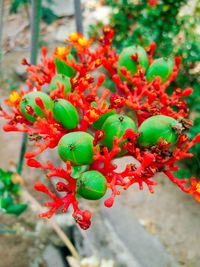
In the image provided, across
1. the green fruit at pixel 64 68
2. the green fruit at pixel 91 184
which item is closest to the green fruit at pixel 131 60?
the green fruit at pixel 64 68

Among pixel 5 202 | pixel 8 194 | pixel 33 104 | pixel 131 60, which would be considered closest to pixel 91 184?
pixel 33 104

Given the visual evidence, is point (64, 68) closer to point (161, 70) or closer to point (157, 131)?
point (161, 70)

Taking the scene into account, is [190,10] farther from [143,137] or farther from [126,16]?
[143,137]

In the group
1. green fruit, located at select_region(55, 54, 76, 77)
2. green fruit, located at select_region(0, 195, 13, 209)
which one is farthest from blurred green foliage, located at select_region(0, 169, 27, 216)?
green fruit, located at select_region(55, 54, 76, 77)

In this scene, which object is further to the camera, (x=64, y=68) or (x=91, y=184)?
(x=64, y=68)

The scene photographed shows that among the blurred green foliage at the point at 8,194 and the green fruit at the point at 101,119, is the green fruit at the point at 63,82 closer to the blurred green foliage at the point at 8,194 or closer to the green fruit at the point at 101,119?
the green fruit at the point at 101,119

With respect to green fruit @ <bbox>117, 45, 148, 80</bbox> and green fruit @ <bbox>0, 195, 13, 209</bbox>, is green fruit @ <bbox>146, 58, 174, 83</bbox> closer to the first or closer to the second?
green fruit @ <bbox>117, 45, 148, 80</bbox>
